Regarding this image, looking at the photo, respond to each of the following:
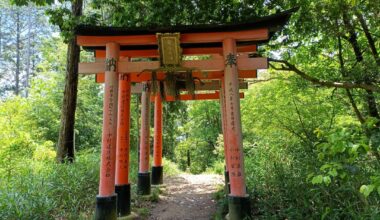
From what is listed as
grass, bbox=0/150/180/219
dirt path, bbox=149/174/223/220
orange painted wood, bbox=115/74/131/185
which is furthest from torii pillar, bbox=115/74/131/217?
dirt path, bbox=149/174/223/220

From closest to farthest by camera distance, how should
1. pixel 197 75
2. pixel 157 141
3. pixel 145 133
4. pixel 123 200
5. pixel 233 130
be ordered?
pixel 233 130, pixel 123 200, pixel 197 75, pixel 145 133, pixel 157 141

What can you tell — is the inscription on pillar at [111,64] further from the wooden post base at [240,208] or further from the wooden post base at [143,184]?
the wooden post base at [143,184]

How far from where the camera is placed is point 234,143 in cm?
561

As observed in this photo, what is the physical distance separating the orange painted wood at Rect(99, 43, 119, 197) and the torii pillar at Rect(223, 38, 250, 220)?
7.05 ft

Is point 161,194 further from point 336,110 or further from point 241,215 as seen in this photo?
point 336,110

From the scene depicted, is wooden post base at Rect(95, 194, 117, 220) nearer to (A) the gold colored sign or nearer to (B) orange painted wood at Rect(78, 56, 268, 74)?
(B) orange painted wood at Rect(78, 56, 268, 74)

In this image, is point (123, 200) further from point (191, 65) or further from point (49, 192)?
point (191, 65)

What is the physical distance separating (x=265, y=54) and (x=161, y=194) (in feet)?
17.7

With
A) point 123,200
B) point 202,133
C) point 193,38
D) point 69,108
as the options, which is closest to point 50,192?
point 123,200

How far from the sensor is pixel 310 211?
4.68 m

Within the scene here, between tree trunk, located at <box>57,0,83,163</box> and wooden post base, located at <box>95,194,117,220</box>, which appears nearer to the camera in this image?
wooden post base, located at <box>95,194,117,220</box>

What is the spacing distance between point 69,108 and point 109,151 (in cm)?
379

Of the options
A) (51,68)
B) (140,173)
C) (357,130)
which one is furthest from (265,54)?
(51,68)

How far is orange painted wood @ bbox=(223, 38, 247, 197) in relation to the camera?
18.0 ft
